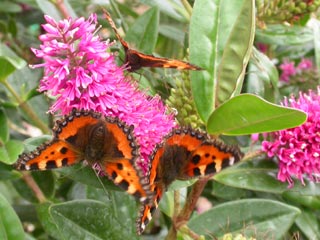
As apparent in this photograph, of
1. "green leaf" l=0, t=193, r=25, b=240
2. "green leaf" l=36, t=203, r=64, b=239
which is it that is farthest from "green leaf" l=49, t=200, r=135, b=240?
"green leaf" l=36, t=203, r=64, b=239

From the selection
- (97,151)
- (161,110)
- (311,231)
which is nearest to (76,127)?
(97,151)

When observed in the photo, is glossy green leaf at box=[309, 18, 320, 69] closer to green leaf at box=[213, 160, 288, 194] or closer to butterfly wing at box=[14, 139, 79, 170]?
green leaf at box=[213, 160, 288, 194]

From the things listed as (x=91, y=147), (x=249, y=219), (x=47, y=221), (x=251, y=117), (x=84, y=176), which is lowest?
(x=47, y=221)

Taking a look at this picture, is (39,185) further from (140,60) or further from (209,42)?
(209,42)

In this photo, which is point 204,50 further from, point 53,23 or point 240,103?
point 53,23

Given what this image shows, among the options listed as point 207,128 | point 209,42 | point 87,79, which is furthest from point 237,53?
point 87,79

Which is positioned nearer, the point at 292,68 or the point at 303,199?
the point at 303,199
